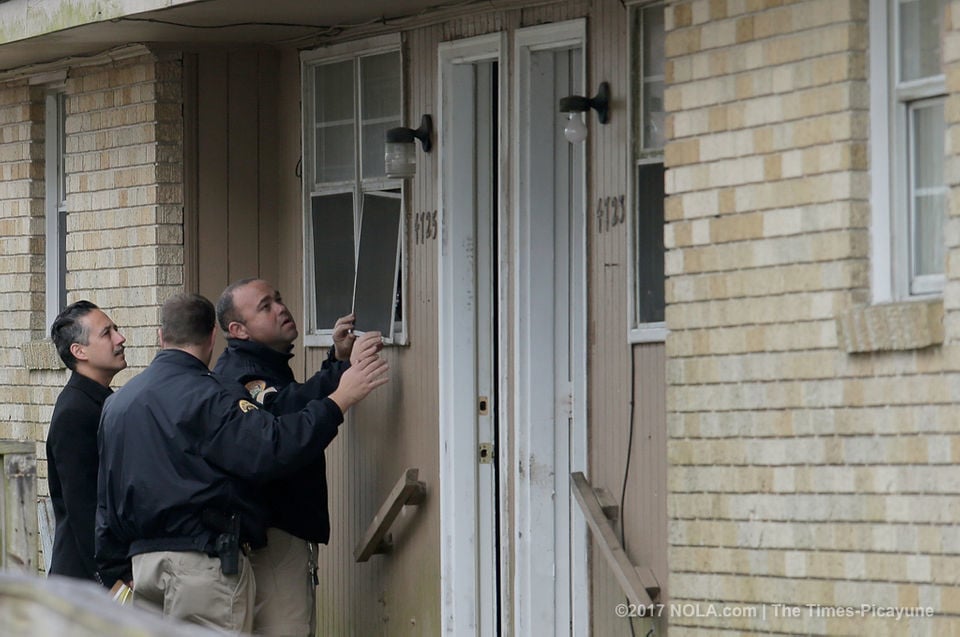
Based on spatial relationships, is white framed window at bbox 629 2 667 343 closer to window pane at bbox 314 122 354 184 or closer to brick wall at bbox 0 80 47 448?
window pane at bbox 314 122 354 184

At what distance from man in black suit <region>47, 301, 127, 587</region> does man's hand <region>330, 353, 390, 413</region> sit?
3.76 feet

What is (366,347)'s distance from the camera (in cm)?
859

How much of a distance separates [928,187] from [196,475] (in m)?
3.37

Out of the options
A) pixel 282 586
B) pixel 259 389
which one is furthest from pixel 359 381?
pixel 282 586

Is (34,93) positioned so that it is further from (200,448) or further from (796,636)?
(796,636)

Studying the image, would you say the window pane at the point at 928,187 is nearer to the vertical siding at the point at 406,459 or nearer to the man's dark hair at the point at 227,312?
the vertical siding at the point at 406,459

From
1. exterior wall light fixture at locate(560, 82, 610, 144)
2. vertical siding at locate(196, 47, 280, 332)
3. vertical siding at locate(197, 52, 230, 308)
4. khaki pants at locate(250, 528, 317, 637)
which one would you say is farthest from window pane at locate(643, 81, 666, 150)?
vertical siding at locate(197, 52, 230, 308)

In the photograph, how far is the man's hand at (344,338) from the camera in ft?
29.4

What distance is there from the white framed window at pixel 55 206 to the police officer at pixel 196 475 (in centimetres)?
328

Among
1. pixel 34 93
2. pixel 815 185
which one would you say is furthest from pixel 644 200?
pixel 34 93

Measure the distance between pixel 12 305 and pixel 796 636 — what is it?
632 cm

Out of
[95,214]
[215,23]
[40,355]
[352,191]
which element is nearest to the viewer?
[215,23]

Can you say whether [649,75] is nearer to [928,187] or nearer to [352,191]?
[928,187]

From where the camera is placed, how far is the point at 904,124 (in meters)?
6.40
